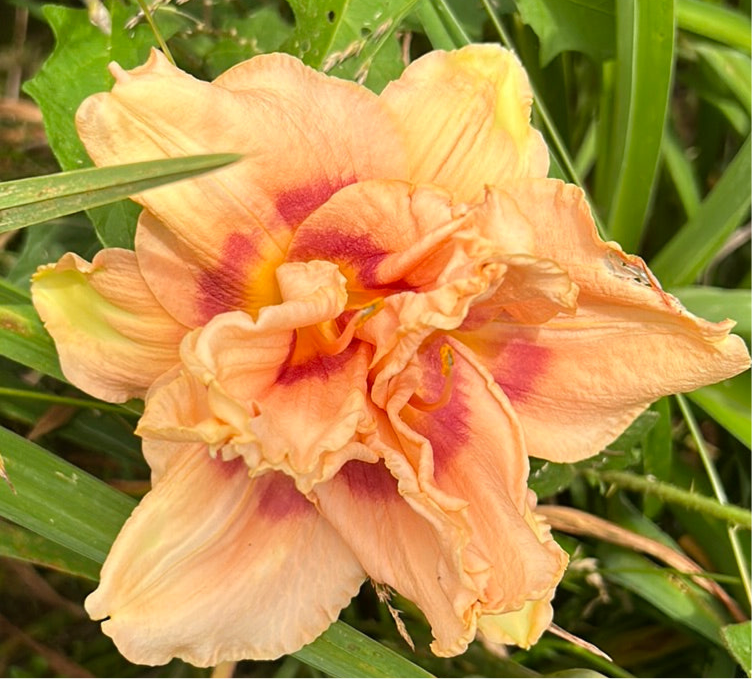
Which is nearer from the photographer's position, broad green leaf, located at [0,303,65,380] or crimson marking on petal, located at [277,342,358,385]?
crimson marking on petal, located at [277,342,358,385]

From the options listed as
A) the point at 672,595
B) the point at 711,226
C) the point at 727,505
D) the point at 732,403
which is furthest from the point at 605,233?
the point at 672,595

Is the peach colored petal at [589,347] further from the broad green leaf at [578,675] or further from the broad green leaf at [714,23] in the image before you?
the broad green leaf at [714,23]

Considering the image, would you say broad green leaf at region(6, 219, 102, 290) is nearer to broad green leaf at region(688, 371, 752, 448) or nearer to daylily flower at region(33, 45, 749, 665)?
daylily flower at region(33, 45, 749, 665)

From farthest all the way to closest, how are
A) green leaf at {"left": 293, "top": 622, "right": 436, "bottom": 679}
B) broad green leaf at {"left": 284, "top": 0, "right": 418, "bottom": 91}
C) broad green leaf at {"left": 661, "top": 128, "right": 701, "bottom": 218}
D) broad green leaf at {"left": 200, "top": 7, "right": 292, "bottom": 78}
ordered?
1. broad green leaf at {"left": 661, "top": 128, "right": 701, "bottom": 218}
2. broad green leaf at {"left": 200, "top": 7, "right": 292, "bottom": 78}
3. broad green leaf at {"left": 284, "top": 0, "right": 418, "bottom": 91}
4. green leaf at {"left": 293, "top": 622, "right": 436, "bottom": 679}

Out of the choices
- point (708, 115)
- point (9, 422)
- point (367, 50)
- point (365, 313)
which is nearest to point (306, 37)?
point (367, 50)

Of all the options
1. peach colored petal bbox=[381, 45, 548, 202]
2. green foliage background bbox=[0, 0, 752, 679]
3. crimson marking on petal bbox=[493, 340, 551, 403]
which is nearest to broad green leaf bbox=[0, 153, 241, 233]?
green foliage background bbox=[0, 0, 752, 679]

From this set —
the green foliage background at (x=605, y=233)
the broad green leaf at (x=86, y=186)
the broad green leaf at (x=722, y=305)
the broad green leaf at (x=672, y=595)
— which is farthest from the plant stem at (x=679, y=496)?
the broad green leaf at (x=86, y=186)
